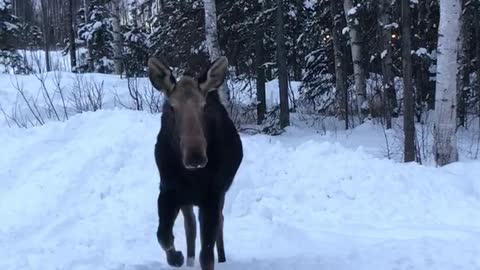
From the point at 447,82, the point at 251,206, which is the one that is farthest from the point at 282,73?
the point at 251,206

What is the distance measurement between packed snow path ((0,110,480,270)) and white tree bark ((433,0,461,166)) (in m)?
1.62

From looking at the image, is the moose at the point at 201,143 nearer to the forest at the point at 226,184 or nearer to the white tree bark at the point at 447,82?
the forest at the point at 226,184

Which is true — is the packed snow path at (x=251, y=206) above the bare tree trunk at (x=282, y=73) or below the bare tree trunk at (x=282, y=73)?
below

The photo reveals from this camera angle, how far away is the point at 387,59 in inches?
643

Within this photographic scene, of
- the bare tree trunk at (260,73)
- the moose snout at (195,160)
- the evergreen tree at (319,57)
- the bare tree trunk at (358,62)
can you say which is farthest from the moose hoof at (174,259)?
the evergreen tree at (319,57)

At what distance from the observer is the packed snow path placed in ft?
18.8

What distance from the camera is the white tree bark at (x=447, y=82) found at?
35.9 ft

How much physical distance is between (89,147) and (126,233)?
9.16 feet

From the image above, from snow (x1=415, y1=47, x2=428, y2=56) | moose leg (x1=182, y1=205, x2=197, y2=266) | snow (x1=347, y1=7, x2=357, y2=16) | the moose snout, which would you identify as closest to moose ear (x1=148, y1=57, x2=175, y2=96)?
the moose snout

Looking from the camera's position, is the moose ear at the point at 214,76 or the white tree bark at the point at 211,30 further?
the white tree bark at the point at 211,30

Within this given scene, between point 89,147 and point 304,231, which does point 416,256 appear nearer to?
point 304,231

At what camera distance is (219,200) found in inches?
196

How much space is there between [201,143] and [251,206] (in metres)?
3.62

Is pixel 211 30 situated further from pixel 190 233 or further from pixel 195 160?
pixel 195 160
